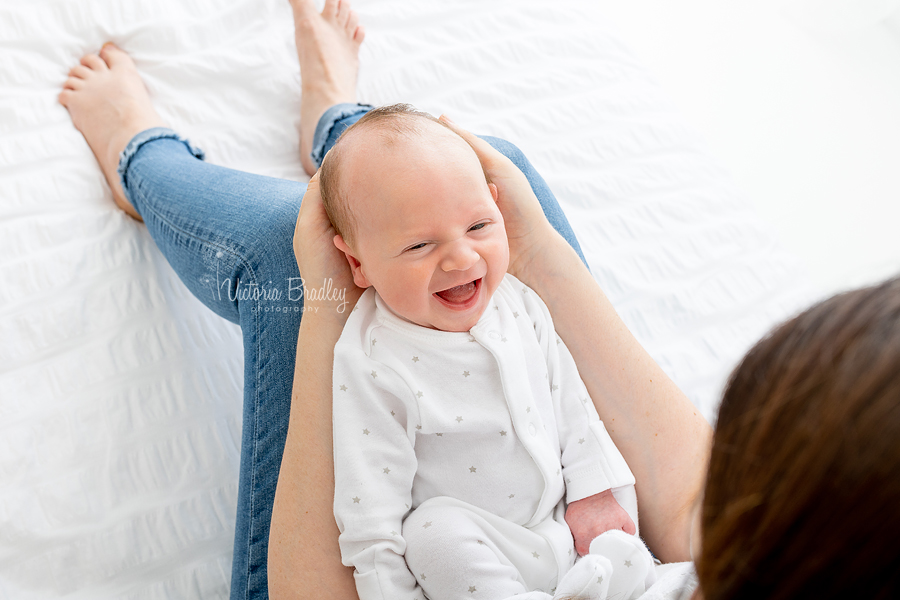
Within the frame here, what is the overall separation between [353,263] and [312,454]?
29 centimetres

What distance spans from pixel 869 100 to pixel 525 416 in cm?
217

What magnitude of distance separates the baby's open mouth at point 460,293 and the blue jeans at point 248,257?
0.86 feet

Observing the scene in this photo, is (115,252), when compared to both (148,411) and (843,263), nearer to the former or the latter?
(148,411)

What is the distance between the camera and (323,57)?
1.46 m

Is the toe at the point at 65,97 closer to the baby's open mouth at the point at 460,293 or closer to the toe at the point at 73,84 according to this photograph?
the toe at the point at 73,84

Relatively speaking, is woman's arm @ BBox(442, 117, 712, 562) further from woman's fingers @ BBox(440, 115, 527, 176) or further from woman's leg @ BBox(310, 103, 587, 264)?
woman's leg @ BBox(310, 103, 587, 264)

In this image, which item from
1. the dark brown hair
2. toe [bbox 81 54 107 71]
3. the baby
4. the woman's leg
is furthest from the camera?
toe [bbox 81 54 107 71]

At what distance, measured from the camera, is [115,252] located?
52.5 inches

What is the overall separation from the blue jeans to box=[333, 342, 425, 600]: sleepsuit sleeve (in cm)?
17

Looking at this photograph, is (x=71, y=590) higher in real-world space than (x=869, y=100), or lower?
lower

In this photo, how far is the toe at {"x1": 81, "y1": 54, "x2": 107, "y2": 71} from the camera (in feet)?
4.75

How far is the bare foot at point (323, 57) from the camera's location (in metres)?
1.46

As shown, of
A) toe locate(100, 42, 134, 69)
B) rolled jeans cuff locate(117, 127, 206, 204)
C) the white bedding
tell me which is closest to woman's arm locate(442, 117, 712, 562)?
the white bedding

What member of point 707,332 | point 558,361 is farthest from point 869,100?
point 558,361
